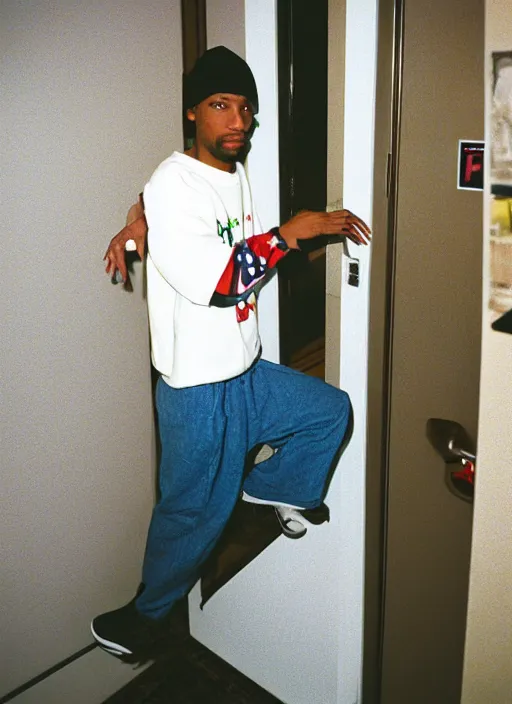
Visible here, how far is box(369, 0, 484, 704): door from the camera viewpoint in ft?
4.87

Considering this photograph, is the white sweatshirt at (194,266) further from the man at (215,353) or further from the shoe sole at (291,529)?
the shoe sole at (291,529)

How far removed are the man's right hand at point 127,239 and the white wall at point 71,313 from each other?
4 cm

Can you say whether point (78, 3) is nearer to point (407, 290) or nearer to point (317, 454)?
point (407, 290)

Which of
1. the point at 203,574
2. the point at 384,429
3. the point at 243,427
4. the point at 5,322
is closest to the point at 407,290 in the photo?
the point at 384,429

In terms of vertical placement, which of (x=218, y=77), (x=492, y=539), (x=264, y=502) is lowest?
(x=264, y=502)

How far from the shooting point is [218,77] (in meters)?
1.63

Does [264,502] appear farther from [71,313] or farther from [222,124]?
[222,124]

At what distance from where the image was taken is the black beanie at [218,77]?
1.63 m

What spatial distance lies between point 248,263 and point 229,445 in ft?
1.55

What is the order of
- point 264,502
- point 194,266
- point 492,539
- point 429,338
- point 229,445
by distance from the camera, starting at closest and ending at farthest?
point 492,539 < point 194,266 < point 429,338 < point 229,445 < point 264,502

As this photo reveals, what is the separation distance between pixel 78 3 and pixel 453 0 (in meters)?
0.84

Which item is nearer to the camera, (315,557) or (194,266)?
(194,266)

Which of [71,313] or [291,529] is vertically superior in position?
[71,313]

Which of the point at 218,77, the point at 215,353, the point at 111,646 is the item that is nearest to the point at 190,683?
the point at 111,646
